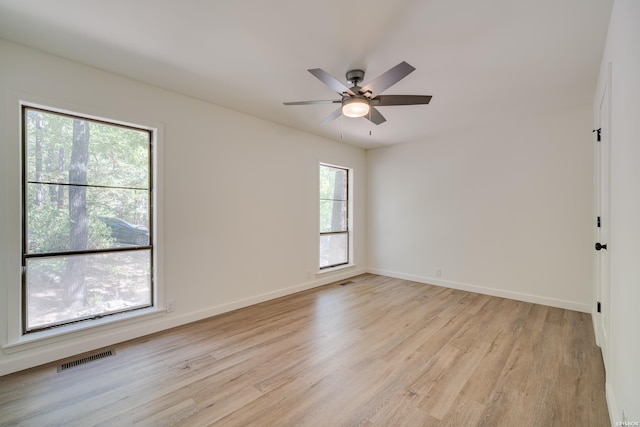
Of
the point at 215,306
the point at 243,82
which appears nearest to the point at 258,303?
the point at 215,306

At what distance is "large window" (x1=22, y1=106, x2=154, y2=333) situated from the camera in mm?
2389

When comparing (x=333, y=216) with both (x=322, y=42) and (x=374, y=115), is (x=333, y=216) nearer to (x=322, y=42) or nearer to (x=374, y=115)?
(x=374, y=115)

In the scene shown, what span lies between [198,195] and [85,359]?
186 cm

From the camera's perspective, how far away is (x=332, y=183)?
5.33m

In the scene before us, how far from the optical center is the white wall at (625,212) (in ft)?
4.09

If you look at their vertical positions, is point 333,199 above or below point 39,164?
below

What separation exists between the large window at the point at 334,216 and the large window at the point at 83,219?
2.85 meters

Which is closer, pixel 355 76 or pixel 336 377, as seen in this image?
pixel 336 377

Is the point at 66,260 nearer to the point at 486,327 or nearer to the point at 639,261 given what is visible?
the point at 639,261

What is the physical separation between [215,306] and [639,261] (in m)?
3.68

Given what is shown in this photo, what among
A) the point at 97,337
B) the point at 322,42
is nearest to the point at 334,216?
the point at 322,42

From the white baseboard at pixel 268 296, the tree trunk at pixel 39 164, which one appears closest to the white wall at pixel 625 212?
the white baseboard at pixel 268 296

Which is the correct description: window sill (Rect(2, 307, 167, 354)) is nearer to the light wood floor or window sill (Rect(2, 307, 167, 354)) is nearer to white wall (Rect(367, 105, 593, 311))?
the light wood floor

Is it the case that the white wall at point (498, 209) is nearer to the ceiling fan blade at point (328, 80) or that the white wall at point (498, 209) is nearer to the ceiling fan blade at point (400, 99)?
the ceiling fan blade at point (400, 99)
